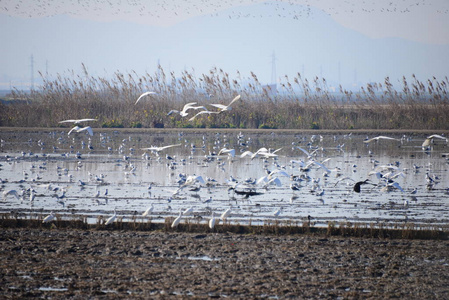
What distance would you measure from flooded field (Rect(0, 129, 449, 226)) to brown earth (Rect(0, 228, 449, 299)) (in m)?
1.24

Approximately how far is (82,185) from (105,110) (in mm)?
17959

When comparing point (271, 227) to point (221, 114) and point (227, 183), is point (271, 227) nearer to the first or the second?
point (227, 183)

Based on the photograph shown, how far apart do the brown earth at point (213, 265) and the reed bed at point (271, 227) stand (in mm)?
189

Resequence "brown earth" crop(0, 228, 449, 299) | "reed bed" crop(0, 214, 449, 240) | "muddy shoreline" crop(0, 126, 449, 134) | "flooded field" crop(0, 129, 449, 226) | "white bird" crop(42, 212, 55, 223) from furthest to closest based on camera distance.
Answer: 1. "muddy shoreline" crop(0, 126, 449, 134)
2. "flooded field" crop(0, 129, 449, 226)
3. "white bird" crop(42, 212, 55, 223)
4. "reed bed" crop(0, 214, 449, 240)
5. "brown earth" crop(0, 228, 449, 299)

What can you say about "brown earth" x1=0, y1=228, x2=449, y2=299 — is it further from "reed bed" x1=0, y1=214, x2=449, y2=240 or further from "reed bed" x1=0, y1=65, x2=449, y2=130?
"reed bed" x1=0, y1=65, x2=449, y2=130

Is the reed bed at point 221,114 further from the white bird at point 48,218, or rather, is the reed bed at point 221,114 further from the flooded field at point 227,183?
the white bird at point 48,218

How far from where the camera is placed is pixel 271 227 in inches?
414

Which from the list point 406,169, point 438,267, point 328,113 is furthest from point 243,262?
point 328,113

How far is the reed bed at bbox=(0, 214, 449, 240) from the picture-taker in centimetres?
1027

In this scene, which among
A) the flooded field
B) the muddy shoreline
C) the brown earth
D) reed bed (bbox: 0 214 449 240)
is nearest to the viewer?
the brown earth

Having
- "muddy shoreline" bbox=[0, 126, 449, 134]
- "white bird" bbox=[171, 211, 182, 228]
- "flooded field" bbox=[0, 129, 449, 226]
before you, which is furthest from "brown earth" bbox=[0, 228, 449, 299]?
"muddy shoreline" bbox=[0, 126, 449, 134]

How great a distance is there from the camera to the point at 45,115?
1298 inches

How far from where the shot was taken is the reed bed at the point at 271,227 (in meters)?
10.3

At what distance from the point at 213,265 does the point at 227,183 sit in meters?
7.47
